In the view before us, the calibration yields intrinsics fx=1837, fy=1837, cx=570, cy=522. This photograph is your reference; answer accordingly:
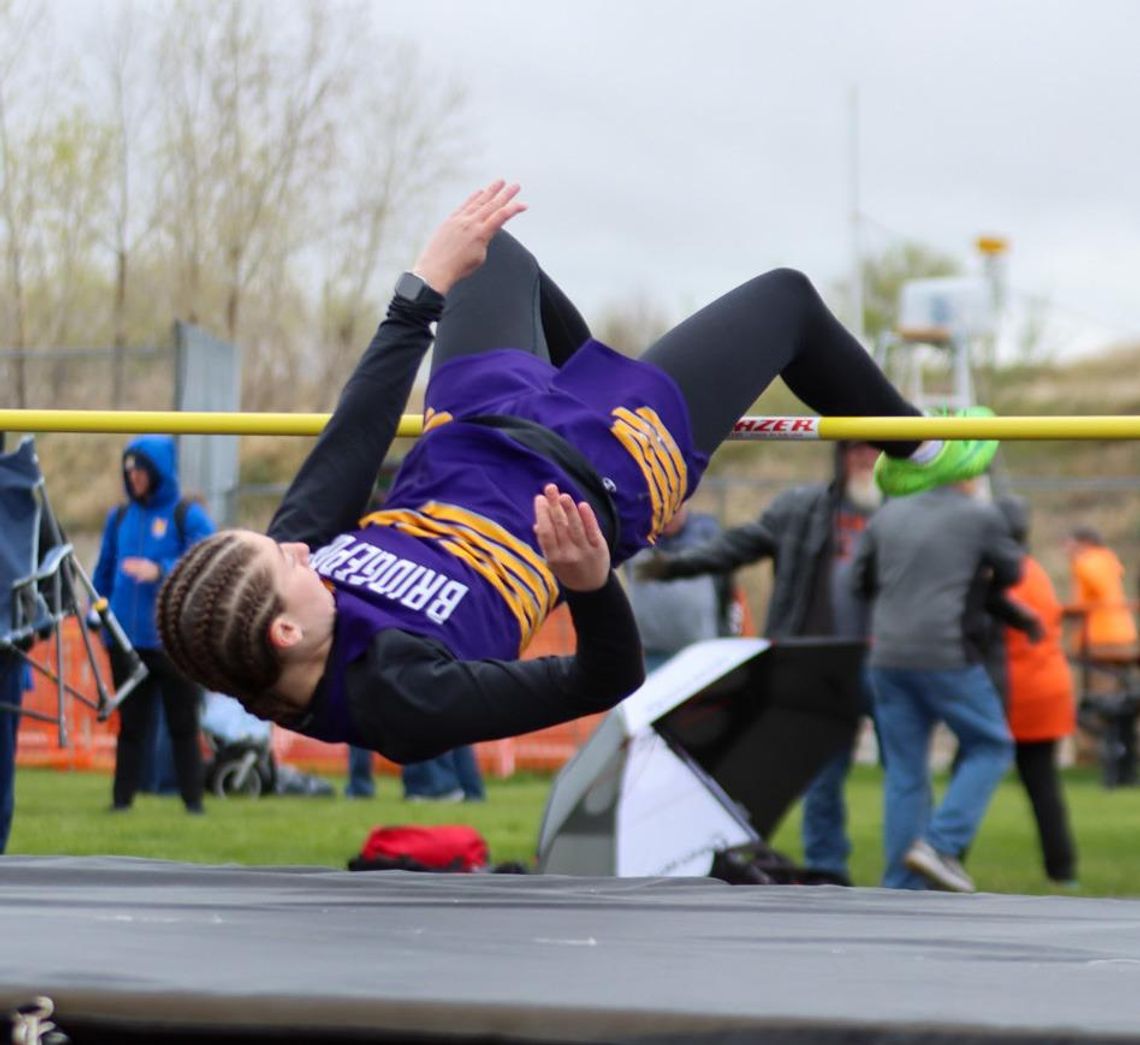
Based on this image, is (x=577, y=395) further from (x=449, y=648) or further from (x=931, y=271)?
(x=931, y=271)

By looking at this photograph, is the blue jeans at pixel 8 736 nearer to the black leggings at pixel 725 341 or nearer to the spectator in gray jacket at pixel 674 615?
the black leggings at pixel 725 341

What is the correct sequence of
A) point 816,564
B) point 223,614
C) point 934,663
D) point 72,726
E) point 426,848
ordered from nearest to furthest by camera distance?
point 223,614 → point 426,848 → point 934,663 → point 816,564 → point 72,726

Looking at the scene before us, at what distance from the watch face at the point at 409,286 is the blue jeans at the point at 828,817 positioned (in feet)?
10.5

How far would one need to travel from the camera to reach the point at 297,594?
8.85 ft

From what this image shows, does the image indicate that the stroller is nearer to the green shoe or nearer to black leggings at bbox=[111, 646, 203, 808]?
black leggings at bbox=[111, 646, 203, 808]

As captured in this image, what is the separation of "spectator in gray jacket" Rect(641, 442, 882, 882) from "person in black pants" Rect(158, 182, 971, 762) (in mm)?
2567

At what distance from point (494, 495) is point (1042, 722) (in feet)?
13.0

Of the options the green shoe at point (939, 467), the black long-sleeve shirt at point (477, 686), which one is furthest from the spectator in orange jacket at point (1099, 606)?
the black long-sleeve shirt at point (477, 686)

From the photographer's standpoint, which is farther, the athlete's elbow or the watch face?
the watch face

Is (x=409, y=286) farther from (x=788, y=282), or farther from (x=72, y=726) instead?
(x=72, y=726)

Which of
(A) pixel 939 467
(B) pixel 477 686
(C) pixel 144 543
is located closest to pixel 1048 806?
(A) pixel 939 467

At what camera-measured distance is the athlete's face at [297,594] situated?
2682 mm

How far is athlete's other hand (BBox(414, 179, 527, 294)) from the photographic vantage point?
3.15 m

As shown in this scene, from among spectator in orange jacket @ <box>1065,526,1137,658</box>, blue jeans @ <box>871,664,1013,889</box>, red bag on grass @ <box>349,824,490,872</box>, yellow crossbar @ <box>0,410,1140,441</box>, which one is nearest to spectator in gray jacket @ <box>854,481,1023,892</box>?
blue jeans @ <box>871,664,1013,889</box>
